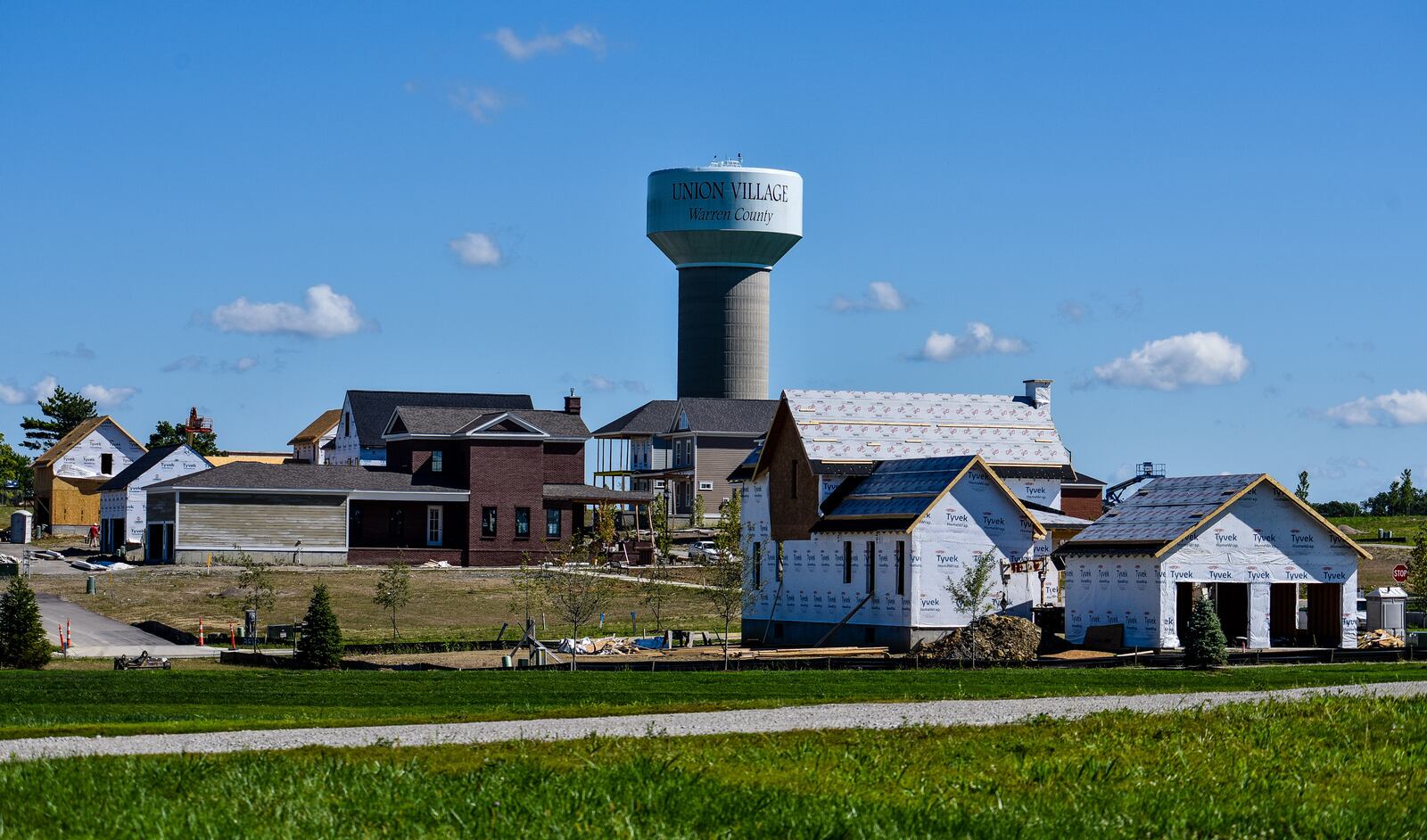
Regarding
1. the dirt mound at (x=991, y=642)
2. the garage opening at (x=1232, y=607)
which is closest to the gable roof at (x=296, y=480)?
the dirt mound at (x=991, y=642)

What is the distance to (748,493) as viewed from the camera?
60.2 m

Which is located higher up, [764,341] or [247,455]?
[764,341]

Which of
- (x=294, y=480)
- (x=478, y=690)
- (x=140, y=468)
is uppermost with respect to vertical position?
(x=140, y=468)

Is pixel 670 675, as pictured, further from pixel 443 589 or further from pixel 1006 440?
pixel 443 589

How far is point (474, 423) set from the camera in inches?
3442

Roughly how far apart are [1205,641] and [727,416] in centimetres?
7782

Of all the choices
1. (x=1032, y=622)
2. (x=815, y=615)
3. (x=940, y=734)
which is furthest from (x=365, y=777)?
(x=815, y=615)

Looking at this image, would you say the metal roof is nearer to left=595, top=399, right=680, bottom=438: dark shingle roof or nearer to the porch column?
the porch column

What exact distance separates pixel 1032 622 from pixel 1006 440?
10.4 meters

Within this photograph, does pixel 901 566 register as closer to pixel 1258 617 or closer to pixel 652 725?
pixel 1258 617

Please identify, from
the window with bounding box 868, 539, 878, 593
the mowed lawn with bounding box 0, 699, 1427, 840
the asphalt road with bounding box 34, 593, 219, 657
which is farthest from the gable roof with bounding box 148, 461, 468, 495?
the mowed lawn with bounding box 0, 699, 1427, 840

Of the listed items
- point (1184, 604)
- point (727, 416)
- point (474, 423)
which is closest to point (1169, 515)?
point (1184, 604)

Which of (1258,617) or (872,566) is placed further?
(872,566)

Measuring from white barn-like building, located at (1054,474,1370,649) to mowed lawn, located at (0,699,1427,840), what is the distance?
25.8 metres
